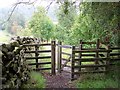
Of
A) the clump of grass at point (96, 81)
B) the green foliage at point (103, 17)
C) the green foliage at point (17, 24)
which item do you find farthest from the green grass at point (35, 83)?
the green foliage at point (17, 24)

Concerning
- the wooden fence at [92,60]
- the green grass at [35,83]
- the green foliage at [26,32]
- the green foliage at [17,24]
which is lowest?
the green grass at [35,83]

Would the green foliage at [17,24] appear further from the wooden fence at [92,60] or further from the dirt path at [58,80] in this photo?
the dirt path at [58,80]

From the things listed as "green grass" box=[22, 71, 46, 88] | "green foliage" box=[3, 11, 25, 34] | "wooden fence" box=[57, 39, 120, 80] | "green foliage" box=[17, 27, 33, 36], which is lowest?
"green grass" box=[22, 71, 46, 88]

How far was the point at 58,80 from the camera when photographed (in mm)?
9547

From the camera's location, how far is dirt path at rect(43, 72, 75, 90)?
8727 mm

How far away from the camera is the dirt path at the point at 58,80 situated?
344 inches

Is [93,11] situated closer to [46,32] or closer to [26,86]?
[26,86]

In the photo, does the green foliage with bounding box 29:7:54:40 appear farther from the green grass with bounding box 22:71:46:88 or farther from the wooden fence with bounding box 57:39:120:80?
the green grass with bounding box 22:71:46:88

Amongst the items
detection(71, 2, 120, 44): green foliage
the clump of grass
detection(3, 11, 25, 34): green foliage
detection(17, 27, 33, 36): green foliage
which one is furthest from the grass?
detection(17, 27, 33, 36): green foliage

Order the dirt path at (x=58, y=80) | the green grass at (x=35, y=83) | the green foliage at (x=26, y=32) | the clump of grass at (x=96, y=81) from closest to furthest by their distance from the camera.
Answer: the green grass at (x=35, y=83) → the clump of grass at (x=96, y=81) → the dirt path at (x=58, y=80) → the green foliage at (x=26, y=32)

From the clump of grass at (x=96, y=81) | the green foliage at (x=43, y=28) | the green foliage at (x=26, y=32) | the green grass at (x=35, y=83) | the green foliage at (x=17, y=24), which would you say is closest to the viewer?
the green grass at (x=35, y=83)

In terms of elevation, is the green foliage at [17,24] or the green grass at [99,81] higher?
the green foliage at [17,24]

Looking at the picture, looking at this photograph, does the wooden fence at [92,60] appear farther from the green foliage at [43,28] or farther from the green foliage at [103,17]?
the green foliage at [43,28]

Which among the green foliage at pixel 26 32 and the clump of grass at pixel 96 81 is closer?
the clump of grass at pixel 96 81
